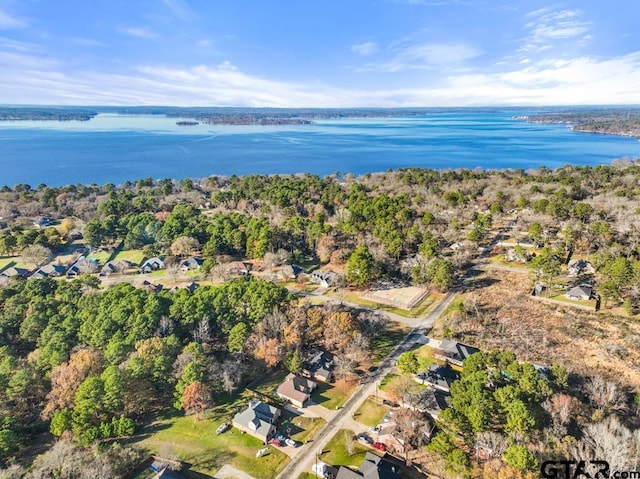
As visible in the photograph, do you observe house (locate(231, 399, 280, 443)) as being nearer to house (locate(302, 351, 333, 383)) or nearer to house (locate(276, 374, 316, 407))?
house (locate(276, 374, 316, 407))

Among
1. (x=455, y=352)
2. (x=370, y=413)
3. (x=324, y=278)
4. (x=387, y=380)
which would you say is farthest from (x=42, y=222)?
(x=455, y=352)

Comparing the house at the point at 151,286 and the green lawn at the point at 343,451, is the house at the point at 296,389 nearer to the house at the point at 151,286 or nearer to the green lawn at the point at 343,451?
the green lawn at the point at 343,451

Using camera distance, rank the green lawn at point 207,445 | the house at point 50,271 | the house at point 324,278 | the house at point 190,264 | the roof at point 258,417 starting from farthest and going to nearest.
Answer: the house at point 190,264 < the house at point 50,271 < the house at point 324,278 < the roof at point 258,417 < the green lawn at point 207,445

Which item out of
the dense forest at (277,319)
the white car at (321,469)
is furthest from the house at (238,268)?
the white car at (321,469)

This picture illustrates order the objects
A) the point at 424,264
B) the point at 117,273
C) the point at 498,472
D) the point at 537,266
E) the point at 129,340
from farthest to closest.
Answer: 1. the point at 117,273
2. the point at 424,264
3. the point at 537,266
4. the point at 129,340
5. the point at 498,472

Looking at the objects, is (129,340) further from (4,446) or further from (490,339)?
(490,339)

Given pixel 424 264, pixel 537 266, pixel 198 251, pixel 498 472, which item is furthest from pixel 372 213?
pixel 498 472
